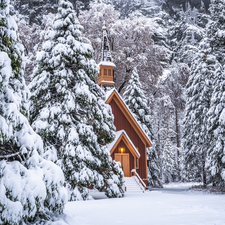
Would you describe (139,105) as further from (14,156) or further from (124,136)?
(14,156)

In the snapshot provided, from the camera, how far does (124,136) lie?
20375 millimetres

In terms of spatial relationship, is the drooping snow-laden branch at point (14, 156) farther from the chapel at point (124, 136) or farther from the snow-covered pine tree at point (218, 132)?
the snow-covered pine tree at point (218, 132)

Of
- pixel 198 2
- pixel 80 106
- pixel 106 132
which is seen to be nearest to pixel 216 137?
pixel 106 132

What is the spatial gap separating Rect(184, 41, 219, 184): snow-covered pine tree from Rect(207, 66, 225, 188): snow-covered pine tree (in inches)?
178

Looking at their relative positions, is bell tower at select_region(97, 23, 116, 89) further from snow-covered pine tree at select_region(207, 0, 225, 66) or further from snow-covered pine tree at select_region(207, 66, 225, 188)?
A: snow-covered pine tree at select_region(207, 0, 225, 66)

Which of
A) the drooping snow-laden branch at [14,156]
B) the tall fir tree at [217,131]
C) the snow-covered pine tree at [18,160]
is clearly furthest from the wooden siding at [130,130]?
the drooping snow-laden branch at [14,156]

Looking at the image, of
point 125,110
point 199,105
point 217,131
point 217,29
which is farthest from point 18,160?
point 217,29

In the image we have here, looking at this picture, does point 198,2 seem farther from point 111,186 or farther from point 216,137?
point 111,186

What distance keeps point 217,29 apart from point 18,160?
2576 cm

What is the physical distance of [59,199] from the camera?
21.9 ft

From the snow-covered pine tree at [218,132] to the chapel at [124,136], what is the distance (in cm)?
524

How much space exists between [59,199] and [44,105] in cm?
884

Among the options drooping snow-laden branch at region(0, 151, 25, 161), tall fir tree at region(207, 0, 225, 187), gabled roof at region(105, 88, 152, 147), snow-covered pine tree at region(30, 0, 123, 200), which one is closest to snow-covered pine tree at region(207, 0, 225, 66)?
tall fir tree at region(207, 0, 225, 187)

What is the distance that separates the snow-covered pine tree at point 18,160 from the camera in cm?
558
